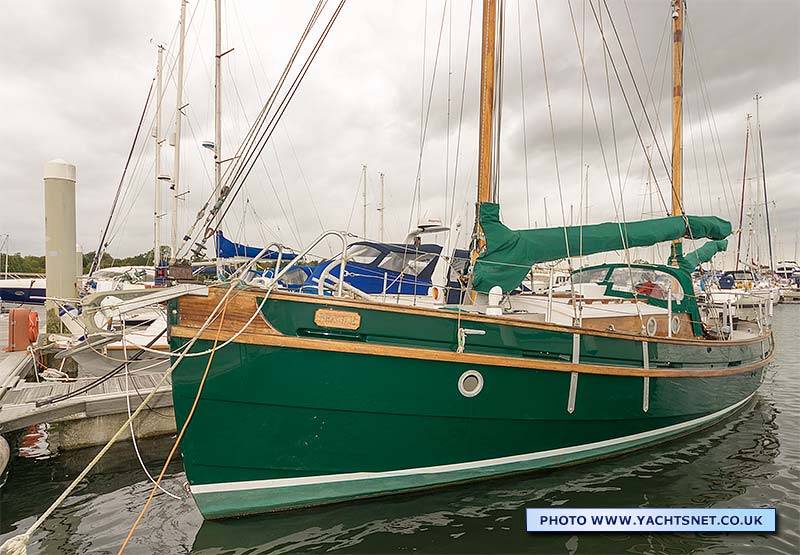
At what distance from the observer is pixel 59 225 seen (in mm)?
8938

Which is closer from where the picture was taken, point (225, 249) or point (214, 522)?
point (214, 522)

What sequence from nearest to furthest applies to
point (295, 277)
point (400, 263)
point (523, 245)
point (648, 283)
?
point (523, 245) → point (648, 283) → point (400, 263) → point (295, 277)

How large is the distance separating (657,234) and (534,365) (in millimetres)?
3307

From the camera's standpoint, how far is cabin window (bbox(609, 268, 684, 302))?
7754 mm

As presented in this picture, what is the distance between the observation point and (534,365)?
5.02 m

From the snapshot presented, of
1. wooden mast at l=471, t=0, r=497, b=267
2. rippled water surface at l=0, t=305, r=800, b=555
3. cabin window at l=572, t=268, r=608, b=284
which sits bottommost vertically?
rippled water surface at l=0, t=305, r=800, b=555

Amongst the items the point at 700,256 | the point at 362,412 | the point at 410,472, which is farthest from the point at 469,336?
the point at 700,256

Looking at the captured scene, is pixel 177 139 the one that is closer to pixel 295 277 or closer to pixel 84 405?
pixel 295 277

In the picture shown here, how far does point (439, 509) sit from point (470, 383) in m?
1.33

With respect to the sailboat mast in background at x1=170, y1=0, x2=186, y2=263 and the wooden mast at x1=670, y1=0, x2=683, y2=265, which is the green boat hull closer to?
the wooden mast at x1=670, y1=0, x2=683, y2=265

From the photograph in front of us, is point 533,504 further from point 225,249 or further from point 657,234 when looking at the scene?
point 225,249

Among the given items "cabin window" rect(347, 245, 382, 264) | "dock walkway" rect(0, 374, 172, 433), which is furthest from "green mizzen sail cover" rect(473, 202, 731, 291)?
"dock walkway" rect(0, 374, 172, 433)

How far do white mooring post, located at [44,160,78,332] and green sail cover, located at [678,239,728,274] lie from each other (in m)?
11.6

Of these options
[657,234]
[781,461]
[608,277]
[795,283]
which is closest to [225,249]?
[608,277]
